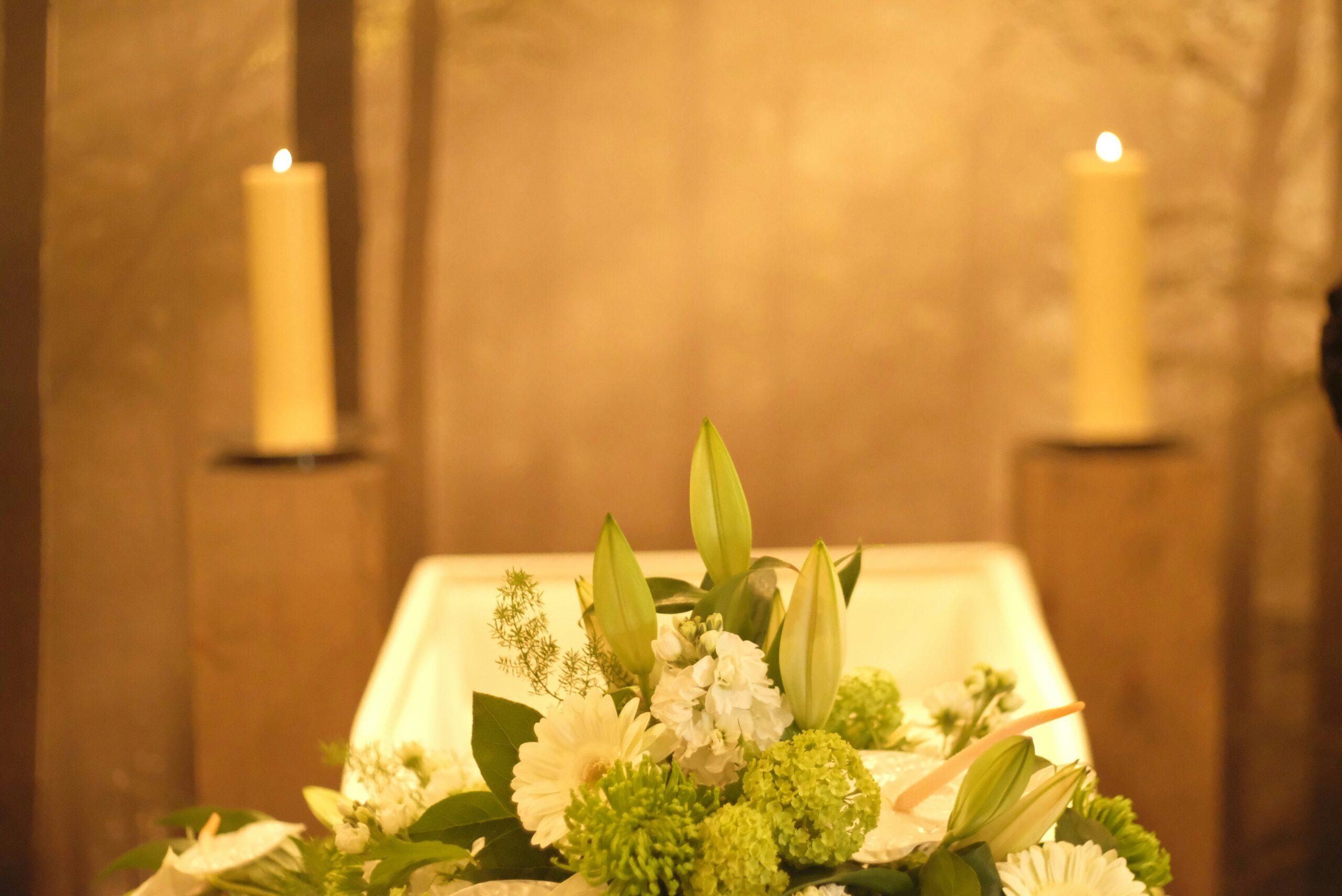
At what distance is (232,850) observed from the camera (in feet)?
1.49

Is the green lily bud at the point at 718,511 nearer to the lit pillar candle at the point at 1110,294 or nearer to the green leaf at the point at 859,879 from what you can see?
the green leaf at the point at 859,879

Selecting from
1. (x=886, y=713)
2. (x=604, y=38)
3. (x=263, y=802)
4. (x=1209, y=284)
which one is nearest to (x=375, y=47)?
(x=604, y=38)

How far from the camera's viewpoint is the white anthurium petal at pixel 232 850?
443 mm

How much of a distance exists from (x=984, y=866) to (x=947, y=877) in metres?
0.02

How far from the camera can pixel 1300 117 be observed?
1490mm

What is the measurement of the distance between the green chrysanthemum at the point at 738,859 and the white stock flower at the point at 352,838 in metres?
0.13

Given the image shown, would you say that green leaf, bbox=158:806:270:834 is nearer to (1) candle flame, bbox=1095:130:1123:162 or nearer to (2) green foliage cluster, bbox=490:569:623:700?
(2) green foliage cluster, bbox=490:569:623:700

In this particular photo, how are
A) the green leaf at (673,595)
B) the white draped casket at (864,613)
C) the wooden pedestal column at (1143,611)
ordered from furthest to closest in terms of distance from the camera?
the wooden pedestal column at (1143,611) < the white draped casket at (864,613) < the green leaf at (673,595)

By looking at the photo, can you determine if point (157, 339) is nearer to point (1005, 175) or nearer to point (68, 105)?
point (68, 105)

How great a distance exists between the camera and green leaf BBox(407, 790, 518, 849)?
16.0 inches

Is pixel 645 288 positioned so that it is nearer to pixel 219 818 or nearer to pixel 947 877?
pixel 219 818

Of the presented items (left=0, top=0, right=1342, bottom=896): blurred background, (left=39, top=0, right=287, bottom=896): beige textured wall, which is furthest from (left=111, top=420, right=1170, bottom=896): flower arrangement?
A: (left=39, top=0, right=287, bottom=896): beige textured wall

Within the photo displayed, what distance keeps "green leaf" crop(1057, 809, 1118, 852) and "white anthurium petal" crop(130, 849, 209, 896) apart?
1.06ft

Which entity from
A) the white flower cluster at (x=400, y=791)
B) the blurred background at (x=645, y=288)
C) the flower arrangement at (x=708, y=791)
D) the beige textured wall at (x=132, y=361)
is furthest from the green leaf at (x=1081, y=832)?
the beige textured wall at (x=132, y=361)
